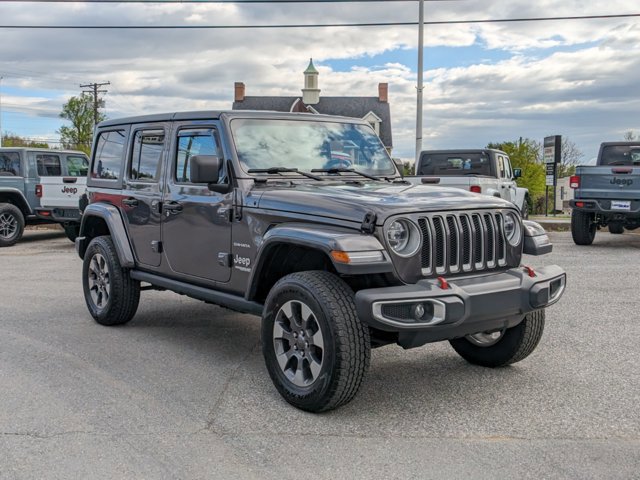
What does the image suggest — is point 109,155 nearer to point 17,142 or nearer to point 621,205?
point 621,205

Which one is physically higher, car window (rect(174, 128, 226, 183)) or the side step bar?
car window (rect(174, 128, 226, 183))

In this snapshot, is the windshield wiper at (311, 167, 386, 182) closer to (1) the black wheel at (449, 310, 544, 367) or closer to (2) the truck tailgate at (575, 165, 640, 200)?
(1) the black wheel at (449, 310, 544, 367)

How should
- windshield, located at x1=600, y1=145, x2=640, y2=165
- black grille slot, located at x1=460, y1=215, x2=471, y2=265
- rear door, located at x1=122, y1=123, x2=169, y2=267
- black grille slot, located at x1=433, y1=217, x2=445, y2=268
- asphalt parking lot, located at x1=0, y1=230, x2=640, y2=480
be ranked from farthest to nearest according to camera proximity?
windshield, located at x1=600, y1=145, x2=640, y2=165, rear door, located at x1=122, y1=123, x2=169, y2=267, black grille slot, located at x1=460, y1=215, x2=471, y2=265, black grille slot, located at x1=433, y1=217, x2=445, y2=268, asphalt parking lot, located at x1=0, y1=230, x2=640, y2=480

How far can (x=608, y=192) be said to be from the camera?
43.1 feet

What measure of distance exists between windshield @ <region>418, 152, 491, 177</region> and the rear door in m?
9.42

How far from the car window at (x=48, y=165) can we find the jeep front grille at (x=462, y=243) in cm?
1238

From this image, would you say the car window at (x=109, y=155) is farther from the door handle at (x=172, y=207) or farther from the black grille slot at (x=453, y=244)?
the black grille slot at (x=453, y=244)

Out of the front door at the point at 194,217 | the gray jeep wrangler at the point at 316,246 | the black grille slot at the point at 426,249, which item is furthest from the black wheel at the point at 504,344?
the front door at the point at 194,217

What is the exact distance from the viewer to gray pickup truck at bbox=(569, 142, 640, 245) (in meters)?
12.9

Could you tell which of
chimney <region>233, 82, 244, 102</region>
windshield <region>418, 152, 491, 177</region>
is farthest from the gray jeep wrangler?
chimney <region>233, 82, 244, 102</region>

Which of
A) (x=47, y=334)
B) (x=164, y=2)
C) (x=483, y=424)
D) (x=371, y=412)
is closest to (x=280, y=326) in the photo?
(x=371, y=412)

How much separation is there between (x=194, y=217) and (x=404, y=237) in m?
1.98

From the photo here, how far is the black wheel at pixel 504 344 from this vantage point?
495cm

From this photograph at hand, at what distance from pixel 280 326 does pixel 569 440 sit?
1.86 metres
